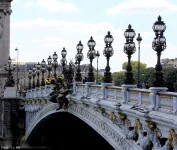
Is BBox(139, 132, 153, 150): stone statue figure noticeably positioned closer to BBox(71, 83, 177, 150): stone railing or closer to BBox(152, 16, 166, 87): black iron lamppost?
BBox(71, 83, 177, 150): stone railing

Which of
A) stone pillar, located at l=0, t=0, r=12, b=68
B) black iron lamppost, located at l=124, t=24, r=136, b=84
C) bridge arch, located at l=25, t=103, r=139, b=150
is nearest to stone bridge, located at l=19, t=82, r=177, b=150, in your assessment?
bridge arch, located at l=25, t=103, r=139, b=150

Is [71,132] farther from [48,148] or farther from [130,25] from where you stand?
[130,25]

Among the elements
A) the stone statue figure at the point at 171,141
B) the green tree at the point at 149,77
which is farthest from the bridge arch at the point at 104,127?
the green tree at the point at 149,77

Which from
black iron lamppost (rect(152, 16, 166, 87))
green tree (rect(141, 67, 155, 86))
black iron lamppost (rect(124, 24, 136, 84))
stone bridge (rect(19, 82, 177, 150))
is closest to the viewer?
stone bridge (rect(19, 82, 177, 150))

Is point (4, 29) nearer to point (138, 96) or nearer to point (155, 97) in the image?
point (138, 96)

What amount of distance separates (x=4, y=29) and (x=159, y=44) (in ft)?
210

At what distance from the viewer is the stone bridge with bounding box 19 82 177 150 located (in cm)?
1984

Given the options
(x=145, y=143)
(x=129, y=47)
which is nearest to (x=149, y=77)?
(x=129, y=47)

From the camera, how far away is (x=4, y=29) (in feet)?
273

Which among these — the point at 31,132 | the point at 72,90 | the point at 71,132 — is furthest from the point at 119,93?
the point at 31,132

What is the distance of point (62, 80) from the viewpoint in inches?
1742

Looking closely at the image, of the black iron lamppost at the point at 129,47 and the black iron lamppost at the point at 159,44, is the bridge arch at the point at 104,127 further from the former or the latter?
the black iron lamppost at the point at 159,44

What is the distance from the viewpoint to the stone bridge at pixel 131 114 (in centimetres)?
1984

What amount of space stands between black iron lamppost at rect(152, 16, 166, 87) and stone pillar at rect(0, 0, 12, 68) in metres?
62.7
